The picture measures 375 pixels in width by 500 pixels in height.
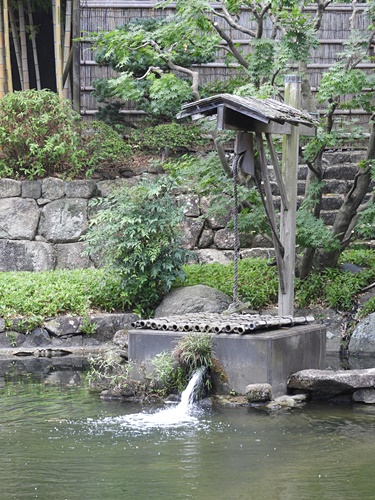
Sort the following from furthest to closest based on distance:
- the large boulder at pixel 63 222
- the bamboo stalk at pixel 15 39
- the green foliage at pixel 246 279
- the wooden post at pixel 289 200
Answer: the bamboo stalk at pixel 15 39
the large boulder at pixel 63 222
the green foliage at pixel 246 279
the wooden post at pixel 289 200

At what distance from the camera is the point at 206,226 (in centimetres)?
1511

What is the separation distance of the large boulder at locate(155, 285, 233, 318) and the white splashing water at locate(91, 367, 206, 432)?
2749mm

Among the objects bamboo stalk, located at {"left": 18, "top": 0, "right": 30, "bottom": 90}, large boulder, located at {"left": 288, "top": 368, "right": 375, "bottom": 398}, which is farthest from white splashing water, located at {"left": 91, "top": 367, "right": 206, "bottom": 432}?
bamboo stalk, located at {"left": 18, "top": 0, "right": 30, "bottom": 90}

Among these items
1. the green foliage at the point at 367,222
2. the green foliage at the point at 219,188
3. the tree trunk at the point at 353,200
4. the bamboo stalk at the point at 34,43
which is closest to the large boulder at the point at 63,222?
the green foliage at the point at 219,188

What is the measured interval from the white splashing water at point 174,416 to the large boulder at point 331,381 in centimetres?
101

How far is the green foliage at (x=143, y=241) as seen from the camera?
1202cm

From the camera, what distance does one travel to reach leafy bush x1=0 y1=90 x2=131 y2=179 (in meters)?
14.7

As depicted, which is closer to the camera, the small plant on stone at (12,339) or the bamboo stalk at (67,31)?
the small plant on stone at (12,339)

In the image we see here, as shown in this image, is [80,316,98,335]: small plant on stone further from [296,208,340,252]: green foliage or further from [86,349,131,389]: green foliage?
[296,208,340,252]: green foliage

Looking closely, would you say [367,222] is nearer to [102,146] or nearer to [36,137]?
[102,146]

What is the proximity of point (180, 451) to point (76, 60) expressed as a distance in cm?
1100

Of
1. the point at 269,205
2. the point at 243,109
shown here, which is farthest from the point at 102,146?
the point at 243,109

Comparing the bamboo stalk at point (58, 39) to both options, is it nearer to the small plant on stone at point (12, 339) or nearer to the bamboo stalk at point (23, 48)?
the bamboo stalk at point (23, 48)

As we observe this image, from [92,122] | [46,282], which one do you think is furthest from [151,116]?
[46,282]
